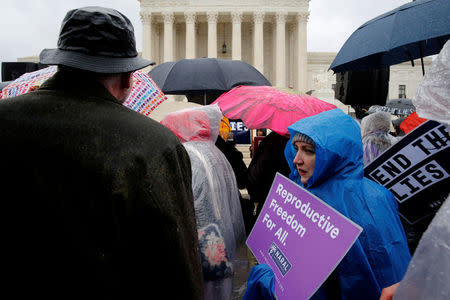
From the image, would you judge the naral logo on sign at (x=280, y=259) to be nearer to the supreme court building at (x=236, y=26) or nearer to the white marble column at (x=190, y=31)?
the supreme court building at (x=236, y=26)

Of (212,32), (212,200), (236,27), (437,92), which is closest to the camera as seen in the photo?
(437,92)

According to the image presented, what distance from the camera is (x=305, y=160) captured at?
2.06m

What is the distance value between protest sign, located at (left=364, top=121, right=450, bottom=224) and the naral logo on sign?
1018 mm

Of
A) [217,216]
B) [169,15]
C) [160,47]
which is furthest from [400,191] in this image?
[160,47]

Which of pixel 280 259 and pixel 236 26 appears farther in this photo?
pixel 236 26

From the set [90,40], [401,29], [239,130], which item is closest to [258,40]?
[239,130]

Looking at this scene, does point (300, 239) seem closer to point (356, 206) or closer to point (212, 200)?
point (356, 206)

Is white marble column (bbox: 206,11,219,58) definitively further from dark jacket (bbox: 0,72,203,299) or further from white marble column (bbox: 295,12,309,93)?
dark jacket (bbox: 0,72,203,299)

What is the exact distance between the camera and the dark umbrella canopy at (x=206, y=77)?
17.9ft

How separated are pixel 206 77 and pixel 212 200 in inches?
148

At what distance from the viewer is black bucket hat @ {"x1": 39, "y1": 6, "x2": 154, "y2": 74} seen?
1094 millimetres

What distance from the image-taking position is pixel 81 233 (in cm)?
100

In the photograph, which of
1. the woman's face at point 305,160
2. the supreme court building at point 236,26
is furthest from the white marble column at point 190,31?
the woman's face at point 305,160

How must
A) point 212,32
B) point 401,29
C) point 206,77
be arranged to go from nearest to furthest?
1. point 401,29
2. point 206,77
3. point 212,32
